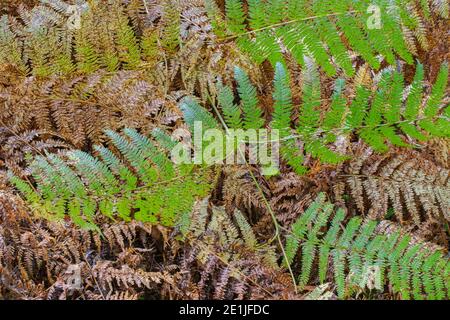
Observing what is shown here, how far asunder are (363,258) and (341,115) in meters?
0.69

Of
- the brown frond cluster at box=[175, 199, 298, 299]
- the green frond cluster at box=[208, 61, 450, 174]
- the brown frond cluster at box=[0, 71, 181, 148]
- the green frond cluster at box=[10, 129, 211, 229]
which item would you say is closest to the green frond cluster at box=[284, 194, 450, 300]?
the brown frond cluster at box=[175, 199, 298, 299]

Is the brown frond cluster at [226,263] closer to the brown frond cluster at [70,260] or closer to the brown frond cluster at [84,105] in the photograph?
the brown frond cluster at [70,260]

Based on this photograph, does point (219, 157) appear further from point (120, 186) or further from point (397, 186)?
point (397, 186)

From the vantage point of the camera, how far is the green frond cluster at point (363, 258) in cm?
232

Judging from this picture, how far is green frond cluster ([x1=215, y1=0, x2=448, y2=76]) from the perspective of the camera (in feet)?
8.04

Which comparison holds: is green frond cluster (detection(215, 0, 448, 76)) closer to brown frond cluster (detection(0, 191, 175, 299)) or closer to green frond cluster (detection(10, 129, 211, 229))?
green frond cluster (detection(10, 129, 211, 229))

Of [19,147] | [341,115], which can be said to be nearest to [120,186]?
[19,147]

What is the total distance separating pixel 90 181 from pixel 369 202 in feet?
4.58

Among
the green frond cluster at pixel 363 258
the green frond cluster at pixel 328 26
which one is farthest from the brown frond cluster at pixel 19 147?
the green frond cluster at pixel 363 258

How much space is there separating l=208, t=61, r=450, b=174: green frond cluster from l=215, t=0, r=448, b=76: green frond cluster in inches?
4.0

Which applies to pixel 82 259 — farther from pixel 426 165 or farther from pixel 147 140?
pixel 426 165
